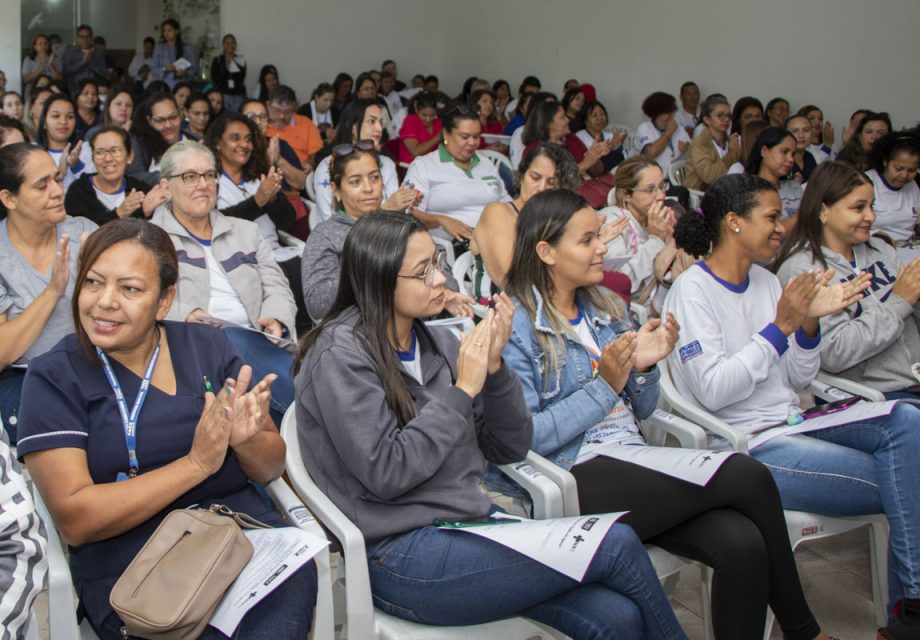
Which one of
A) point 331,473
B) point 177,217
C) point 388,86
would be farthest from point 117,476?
point 388,86

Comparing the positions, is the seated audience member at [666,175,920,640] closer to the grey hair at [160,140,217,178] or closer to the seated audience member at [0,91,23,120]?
the grey hair at [160,140,217,178]

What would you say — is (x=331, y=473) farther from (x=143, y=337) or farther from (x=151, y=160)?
(x=151, y=160)

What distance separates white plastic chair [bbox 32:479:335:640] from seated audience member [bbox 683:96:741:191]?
4591mm

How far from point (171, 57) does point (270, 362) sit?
9.60 m

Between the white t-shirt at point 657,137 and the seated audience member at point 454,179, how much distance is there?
10.8 feet

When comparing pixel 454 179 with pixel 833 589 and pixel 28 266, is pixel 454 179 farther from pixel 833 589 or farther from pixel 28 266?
pixel 833 589

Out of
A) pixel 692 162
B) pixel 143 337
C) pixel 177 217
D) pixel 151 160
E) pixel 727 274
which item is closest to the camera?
pixel 143 337

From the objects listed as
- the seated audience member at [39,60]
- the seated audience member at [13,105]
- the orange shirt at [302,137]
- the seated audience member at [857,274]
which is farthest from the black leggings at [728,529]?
the seated audience member at [39,60]

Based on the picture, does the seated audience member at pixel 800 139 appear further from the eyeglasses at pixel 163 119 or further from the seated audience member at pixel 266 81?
the seated audience member at pixel 266 81

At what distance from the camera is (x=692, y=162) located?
6.09m

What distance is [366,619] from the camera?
68.2 inches

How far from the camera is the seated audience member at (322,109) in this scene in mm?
8508

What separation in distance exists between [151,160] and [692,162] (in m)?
3.43

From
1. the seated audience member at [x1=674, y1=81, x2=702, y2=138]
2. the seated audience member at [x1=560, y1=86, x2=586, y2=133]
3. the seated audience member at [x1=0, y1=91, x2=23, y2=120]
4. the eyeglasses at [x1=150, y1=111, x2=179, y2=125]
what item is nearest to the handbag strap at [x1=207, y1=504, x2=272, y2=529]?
the eyeglasses at [x1=150, y1=111, x2=179, y2=125]
